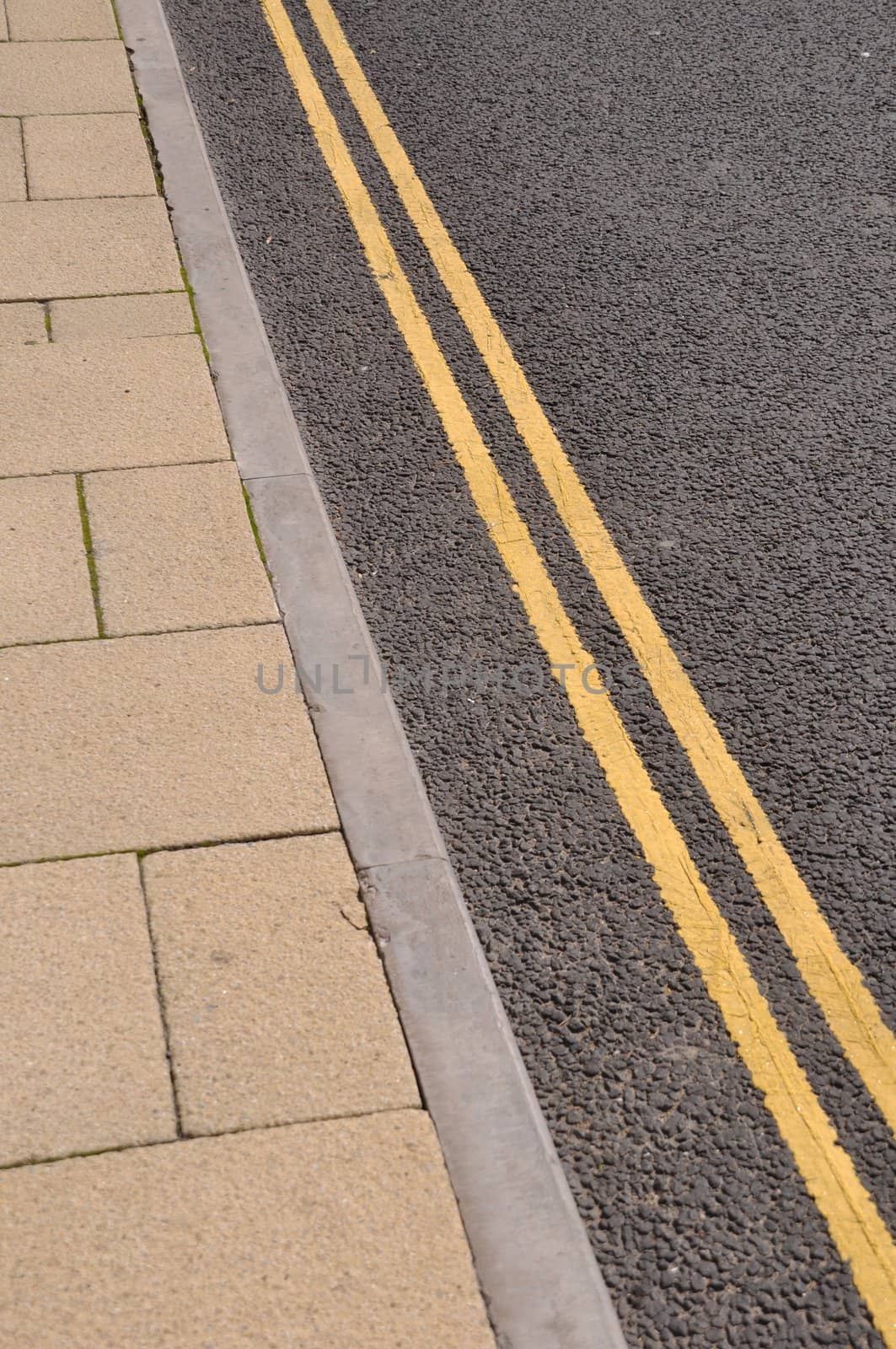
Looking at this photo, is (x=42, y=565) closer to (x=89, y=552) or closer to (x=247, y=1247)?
(x=89, y=552)

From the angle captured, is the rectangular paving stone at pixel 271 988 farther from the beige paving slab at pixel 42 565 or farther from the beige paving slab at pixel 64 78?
the beige paving slab at pixel 64 78

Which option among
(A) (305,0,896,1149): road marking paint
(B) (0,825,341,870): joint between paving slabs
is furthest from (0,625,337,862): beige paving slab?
(A) (305,0,896,1149): road marking paint

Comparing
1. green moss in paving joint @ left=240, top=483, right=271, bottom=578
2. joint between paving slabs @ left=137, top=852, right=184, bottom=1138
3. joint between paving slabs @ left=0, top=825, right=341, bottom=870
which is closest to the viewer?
joint between paving slabs @ left=137, top=852, right=184, bottom=1138

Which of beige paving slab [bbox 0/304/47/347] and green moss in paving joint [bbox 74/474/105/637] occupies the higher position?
beige paving slab [bbox 0/304/47/347]

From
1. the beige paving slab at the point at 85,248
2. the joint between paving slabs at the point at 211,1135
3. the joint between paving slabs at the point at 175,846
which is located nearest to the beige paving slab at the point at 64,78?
the beige paving slab at the point at 85,248

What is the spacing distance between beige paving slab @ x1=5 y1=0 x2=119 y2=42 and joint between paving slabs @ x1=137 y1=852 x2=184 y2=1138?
606 centimetres

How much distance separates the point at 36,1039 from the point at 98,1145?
344 millimetres

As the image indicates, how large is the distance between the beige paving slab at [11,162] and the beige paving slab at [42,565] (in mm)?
2326

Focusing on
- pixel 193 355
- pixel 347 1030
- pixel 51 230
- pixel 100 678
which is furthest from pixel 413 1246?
pixel 51 230

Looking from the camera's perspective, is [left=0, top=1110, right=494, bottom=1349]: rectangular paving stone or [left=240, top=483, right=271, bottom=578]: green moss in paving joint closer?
[left=0, top=1110, right=494, bottom=1349]: rectangular paving stone

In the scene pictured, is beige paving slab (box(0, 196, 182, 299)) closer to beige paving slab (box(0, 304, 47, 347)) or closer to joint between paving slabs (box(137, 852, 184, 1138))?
beige paving slab (box(0, 304, 47, 347))

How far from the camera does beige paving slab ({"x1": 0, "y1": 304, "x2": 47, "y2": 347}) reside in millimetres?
5816

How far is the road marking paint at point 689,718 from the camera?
3.66 meters

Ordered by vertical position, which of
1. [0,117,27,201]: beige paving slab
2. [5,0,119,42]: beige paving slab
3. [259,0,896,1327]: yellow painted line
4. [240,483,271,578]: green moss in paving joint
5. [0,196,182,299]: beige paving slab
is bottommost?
[259,0,896,1327]: yellow painted line
